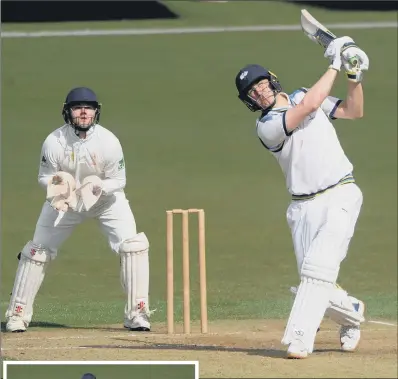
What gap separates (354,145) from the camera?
19.5 meters

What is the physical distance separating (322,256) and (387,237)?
6.69m

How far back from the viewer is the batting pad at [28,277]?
999 cm

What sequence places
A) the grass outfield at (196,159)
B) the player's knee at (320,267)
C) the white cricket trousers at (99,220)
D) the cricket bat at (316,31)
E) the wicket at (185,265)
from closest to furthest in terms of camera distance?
the player's knee at (320,267) < the cricket bat at (316,31) < the wicket at (185,265) < the white cricket trousers at (99,220) < the grass outfield at (196,159)

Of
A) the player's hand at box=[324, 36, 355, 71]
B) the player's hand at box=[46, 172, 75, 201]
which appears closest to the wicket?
the player's hand at box=[46, 172, 75, 201]

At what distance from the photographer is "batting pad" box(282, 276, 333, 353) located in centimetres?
833

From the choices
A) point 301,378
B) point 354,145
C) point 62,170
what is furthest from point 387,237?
point 301,378

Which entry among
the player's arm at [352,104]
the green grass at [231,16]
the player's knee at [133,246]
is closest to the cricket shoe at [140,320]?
the player's knee at [133,246]

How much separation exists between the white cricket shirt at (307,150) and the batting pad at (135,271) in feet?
5.86

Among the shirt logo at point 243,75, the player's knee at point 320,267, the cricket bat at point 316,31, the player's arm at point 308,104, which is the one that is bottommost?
the player's knee at point 320,267

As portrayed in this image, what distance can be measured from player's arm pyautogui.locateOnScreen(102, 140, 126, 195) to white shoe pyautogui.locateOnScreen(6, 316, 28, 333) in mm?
1130

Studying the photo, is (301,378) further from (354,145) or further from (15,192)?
(354,145)

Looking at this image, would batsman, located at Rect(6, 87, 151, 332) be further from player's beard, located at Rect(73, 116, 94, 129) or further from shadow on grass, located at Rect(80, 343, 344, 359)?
shadow on grass, located at Rect(80, 343, 344, 359)

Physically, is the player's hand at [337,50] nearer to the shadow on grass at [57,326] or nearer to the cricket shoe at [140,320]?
the cricket shoe at [140,320]

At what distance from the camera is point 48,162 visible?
9.83 m
